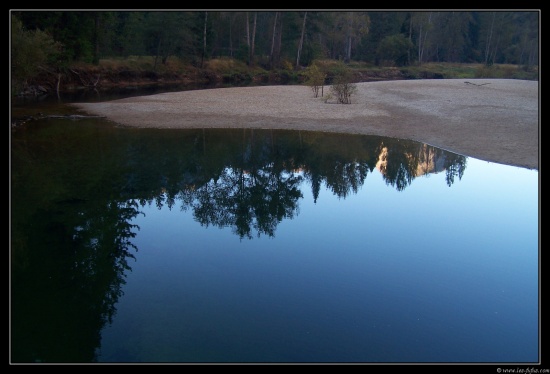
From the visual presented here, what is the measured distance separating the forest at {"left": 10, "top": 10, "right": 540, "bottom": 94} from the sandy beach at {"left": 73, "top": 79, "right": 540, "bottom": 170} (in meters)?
5.25

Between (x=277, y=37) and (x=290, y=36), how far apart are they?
149 cm

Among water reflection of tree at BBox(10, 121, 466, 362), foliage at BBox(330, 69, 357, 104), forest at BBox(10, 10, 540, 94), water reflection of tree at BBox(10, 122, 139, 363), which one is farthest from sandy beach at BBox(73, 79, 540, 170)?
water reflection of tree at BBox(10, 122, 139, 363)

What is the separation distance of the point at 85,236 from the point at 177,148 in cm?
841

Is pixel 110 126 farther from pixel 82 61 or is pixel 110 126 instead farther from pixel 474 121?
pixel 82 61

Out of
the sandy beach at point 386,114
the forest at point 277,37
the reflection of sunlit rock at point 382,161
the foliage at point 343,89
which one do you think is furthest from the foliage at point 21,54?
the foliage at point 343,89

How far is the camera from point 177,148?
703 inches

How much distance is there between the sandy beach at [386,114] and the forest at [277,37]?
17.2 ft

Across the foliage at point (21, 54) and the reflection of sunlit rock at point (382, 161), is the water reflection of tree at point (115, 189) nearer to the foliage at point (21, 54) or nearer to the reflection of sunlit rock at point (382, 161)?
the reflection of sunlit rock at point (382, 161)

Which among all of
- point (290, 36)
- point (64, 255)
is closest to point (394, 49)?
point (290, 36)

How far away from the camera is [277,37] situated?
60438 mm

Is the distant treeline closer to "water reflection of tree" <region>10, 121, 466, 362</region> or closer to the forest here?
the forest

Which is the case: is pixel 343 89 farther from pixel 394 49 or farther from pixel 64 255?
pixel 394 49

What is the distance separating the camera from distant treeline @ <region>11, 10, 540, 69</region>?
3975 centimetres

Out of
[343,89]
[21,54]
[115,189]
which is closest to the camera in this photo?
[115,189]
